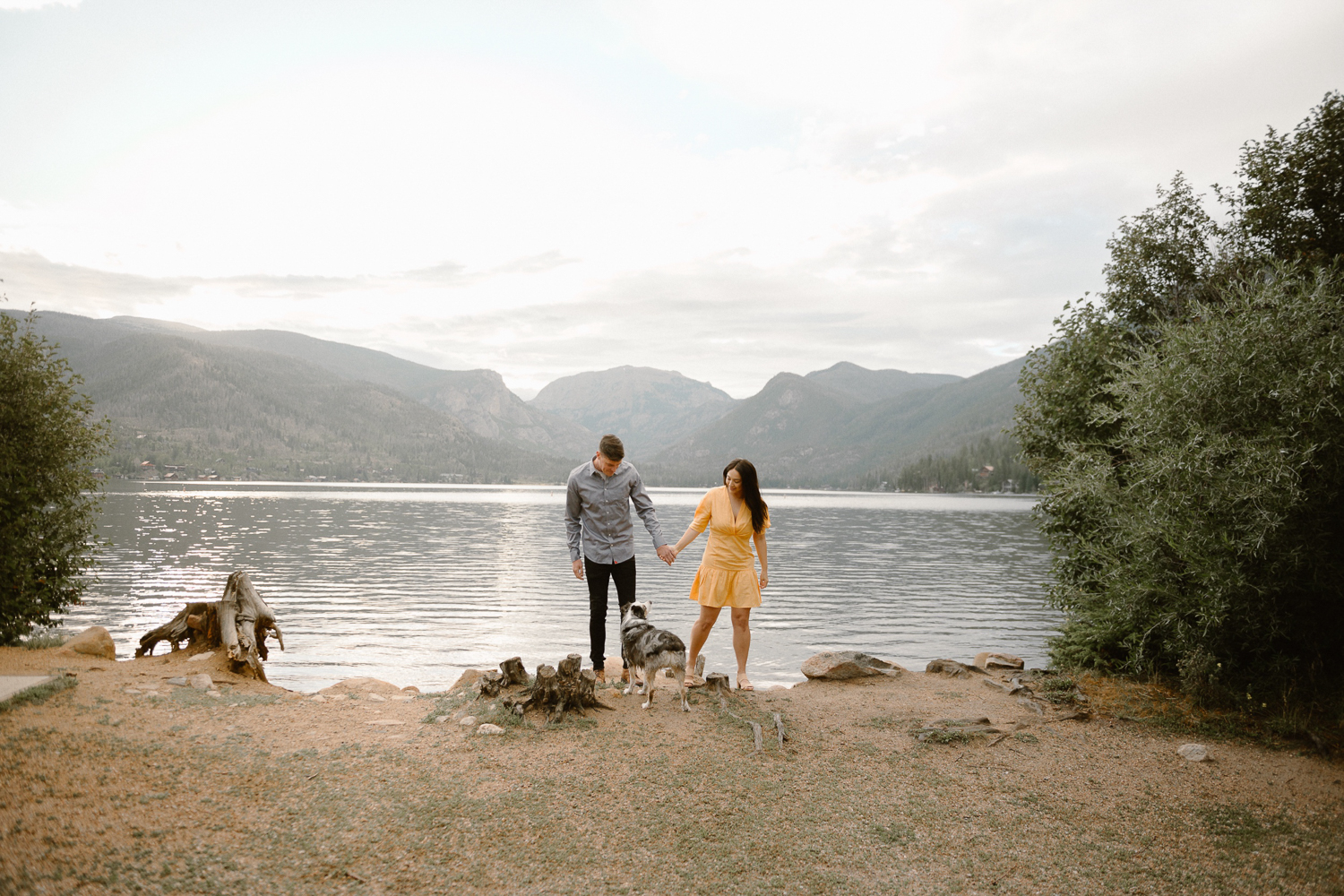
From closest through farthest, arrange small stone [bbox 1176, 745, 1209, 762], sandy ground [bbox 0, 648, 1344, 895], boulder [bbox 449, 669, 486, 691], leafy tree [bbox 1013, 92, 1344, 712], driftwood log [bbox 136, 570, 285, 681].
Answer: sandy ground [bbox 0, 648, 1344, 895], small stone [bbox 1176, 745, 1209, 762], leafy tree [bbox 1013, 92, 1344, 712], driftwood log [bbox 136, 570, 285, 681], boulder [bbox 449, 669, 486, 691]

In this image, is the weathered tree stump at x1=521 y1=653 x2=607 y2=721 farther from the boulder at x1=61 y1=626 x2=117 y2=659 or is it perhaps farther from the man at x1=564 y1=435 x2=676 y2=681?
the boulder at x1=61 y1=626 x2=117 y2=659

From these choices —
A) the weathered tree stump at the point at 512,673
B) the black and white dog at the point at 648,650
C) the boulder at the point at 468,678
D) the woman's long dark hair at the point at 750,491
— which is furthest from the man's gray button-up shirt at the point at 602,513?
the boulder at the point at 468,678

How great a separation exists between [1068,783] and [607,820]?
4.54 m

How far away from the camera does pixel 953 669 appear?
1216 cm

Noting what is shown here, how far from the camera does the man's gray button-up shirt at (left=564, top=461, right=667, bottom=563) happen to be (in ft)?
28.8

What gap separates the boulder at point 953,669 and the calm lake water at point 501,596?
3.82 m

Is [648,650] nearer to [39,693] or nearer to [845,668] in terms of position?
[845,668]

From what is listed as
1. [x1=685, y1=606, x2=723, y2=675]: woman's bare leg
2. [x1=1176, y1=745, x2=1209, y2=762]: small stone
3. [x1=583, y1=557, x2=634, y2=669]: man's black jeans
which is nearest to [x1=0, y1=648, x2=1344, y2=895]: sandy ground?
[x1=1176, y1=745, x2=1209, y2=762]: small stone

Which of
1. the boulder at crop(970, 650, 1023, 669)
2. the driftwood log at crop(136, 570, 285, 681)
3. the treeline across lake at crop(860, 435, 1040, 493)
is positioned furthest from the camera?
the treeline across lake at crop(860, 435, 1040, 493)

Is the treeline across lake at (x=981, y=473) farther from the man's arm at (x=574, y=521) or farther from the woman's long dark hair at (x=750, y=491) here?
the man's arm at (x=574, y=521)

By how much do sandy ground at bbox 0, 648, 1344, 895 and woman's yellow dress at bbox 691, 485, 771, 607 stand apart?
50.7 inches

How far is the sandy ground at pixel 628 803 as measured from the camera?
4.60 m

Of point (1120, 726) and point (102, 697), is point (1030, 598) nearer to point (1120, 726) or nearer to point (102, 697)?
point (1120, 726)

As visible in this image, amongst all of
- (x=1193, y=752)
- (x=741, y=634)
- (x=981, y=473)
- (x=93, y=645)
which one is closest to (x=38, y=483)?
(x=93, y=645)
